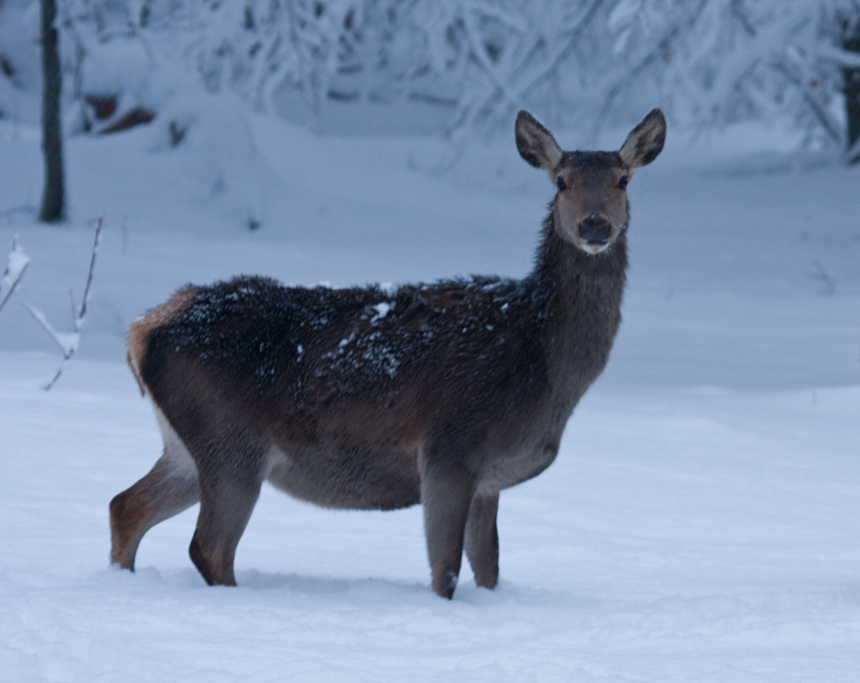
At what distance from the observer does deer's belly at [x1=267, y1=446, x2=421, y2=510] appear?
185 inches

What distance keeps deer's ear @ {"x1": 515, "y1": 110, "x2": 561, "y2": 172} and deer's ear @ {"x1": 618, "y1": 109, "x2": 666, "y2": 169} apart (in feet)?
0.96

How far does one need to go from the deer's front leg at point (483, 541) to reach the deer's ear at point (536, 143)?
146 cm

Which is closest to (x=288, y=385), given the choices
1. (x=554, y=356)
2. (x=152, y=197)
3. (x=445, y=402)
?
(x=445, y=402)

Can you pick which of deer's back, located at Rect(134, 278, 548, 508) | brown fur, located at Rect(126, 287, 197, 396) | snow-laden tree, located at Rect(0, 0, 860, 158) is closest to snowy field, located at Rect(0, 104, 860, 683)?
deer's back, located at Rect(134, 278, 548, 508)

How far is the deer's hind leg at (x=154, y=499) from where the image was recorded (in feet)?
15.9

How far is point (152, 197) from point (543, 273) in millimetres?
12443

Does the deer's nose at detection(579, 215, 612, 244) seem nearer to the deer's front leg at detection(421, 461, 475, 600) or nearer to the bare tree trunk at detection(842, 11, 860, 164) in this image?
the deer's front leg at detection(421, 461, 475, 600)

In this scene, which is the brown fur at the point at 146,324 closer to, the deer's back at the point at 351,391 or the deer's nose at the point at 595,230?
the deer's back at the point at 351,391

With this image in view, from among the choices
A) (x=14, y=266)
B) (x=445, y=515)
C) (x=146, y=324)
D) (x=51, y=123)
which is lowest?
(x=51, y=123)

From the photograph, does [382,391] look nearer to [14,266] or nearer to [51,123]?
[14,266]

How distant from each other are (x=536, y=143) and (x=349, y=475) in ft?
5.54

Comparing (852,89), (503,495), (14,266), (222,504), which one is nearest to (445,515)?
(222,504)

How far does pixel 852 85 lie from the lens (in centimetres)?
1967

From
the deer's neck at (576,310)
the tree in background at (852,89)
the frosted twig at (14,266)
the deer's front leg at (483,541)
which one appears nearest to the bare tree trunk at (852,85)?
the tree in background at (852,89)
